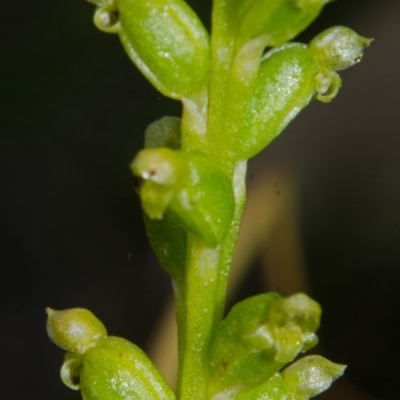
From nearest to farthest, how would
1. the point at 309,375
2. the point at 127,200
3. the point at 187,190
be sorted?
the point at 187,190, the point at 309,375, the point at 127,200

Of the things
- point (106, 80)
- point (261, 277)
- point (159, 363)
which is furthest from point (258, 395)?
point (106, 80)

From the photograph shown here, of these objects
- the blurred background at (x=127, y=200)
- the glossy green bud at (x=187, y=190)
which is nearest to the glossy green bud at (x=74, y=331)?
the glossy green bud at (x=187, y=190)

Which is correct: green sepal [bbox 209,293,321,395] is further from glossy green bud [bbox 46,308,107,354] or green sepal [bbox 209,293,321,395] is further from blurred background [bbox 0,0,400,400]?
blurred background [bbox 0,0,400,400]

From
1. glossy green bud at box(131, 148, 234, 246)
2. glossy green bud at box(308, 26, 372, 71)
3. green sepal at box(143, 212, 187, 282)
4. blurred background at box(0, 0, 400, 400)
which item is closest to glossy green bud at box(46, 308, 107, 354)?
green sepal at box(143, 212, 187, 282)

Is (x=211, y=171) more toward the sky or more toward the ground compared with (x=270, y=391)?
more toward the sky

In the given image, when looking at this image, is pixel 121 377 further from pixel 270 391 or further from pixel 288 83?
pixel 288 83

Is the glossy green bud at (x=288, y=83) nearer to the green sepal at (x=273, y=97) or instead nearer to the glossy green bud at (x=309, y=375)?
the green sepal at (x=273, y=97)

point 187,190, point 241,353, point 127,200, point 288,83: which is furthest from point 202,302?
point 127,200
